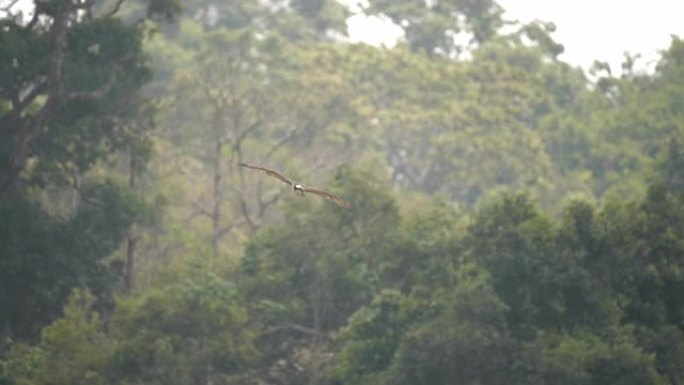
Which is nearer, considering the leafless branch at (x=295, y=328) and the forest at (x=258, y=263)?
the forest at (x=258, y=263)

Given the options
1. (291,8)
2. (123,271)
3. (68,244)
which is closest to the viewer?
(68,244)

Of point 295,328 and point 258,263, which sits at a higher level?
point 258,263

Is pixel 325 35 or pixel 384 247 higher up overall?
pixel 325 35

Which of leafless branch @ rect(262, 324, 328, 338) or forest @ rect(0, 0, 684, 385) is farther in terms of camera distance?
leafless branch @ rect(262, 324, 328, 338)

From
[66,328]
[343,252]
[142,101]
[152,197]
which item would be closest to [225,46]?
[152,197]

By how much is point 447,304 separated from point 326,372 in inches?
87.8

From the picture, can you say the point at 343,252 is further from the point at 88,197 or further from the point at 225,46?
the point at 225,46

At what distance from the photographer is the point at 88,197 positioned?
29.1 meters

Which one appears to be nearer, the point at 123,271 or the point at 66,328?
the point at 66,328

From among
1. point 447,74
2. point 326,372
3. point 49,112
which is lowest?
point 326,372

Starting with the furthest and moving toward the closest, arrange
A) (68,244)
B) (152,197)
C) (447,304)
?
(152,197) → (68,244) → (447,304)

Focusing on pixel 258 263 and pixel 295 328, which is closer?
pixel 295 328

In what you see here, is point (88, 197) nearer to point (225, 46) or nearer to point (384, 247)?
point (384, 247)

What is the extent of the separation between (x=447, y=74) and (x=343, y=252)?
16.5 meters
